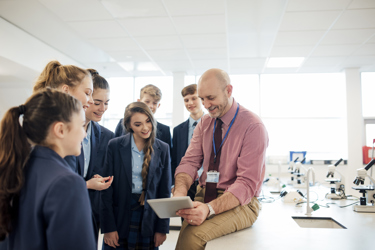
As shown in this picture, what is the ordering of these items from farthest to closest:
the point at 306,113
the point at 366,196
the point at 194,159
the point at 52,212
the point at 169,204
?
the point at 306,113 → the point at 366,196 → the point at 194,159 → the point at 169,204 → the point at 52,212

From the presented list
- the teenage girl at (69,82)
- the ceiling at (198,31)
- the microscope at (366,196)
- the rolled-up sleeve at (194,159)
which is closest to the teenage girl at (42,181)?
the teenage girl at (69,82)

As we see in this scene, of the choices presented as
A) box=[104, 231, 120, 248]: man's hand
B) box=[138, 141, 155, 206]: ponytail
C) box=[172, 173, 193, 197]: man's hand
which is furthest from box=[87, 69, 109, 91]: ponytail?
box=[104, 231, 120, 248]: man's hand

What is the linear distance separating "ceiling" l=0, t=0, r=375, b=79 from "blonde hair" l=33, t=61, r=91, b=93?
91.0 inches

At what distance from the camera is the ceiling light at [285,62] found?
591 cm

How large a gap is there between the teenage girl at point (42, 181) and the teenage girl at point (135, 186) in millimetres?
932

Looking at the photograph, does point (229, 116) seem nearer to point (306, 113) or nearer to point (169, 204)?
point (169, 204)

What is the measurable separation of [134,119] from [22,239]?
1.24 m

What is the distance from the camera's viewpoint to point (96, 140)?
6.77ft

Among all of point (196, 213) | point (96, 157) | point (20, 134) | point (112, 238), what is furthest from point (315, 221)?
point (20, 134)

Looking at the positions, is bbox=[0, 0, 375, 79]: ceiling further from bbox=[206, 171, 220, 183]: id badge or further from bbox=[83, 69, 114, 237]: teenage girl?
bbox=[206, 171, 220, 183]: id badge

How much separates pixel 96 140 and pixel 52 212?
3.97ft

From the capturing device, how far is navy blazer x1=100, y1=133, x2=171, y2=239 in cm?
188

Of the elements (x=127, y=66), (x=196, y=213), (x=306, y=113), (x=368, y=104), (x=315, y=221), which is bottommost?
(x=315, y=221)

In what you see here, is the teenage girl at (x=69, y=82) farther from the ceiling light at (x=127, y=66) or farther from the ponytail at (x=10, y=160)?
the ceiling light at (x=127, y=66)
